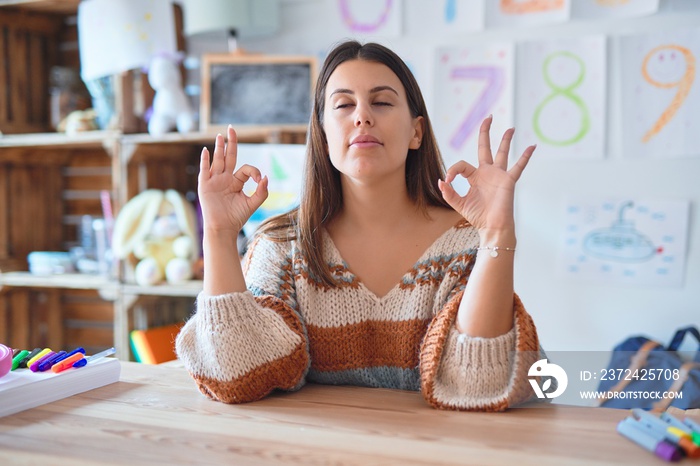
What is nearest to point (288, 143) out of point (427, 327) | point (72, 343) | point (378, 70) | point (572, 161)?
point (572, 161)

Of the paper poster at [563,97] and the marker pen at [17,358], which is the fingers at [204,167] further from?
the paper poster at [563,97]

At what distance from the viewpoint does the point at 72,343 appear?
9.34 ft

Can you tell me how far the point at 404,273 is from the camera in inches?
45.9

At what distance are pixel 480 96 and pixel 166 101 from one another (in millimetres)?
1070

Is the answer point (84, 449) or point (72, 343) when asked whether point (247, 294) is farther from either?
point (72, 343)

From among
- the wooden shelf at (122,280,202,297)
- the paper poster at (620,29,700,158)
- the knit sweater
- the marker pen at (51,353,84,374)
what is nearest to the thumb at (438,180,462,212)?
the knit sweater

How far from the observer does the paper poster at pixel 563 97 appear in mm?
2098

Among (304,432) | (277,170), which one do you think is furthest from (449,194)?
(277,170)

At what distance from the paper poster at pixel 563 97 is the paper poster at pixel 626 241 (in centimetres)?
19

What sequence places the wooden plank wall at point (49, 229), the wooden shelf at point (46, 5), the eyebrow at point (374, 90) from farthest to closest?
the wooden plank wall at point (49, 229)
the wooden shelf at point (46, 5)
the eyebrow at point (374, 90)

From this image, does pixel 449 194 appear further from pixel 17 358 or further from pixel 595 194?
pixel 595 194

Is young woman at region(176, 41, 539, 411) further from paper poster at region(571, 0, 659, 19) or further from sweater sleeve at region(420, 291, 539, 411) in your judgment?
paper poster at region(571, 0, 659, 19)

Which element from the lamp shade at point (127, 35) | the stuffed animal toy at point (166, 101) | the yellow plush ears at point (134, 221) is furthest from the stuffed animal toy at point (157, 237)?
the lamp shade at point (127, 35)

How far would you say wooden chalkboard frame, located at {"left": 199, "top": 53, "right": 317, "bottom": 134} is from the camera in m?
2.21
